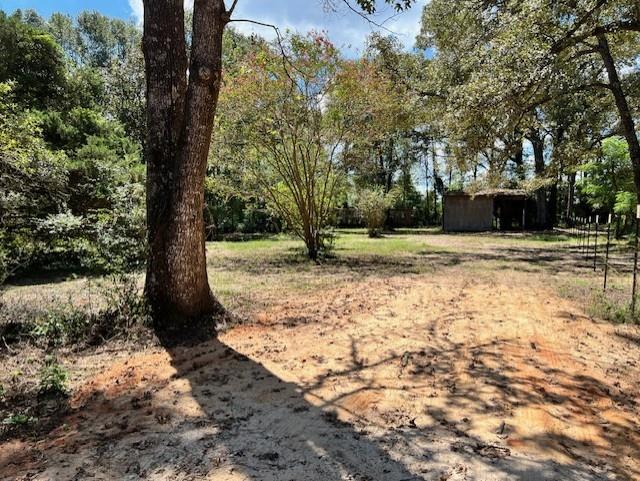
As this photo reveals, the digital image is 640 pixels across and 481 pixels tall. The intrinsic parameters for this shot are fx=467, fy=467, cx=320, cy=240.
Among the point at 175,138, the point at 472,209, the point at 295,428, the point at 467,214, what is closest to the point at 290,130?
the point at 175,138

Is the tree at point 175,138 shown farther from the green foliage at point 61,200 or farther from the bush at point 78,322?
the green foliage at point 61,200

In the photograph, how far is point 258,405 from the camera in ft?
11.7

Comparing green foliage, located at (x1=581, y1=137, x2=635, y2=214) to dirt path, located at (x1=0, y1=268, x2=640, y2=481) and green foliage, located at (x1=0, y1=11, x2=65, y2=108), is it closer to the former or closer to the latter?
dirt path, located at (x1=0, y1=268, x2=640, y2=481)

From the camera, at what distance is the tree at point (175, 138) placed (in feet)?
17.5

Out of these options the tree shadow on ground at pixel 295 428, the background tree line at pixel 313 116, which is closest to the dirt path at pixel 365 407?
the tree shadow on ground at pixel 295 428

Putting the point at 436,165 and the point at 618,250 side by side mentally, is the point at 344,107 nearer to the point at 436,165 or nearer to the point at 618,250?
the point at 618,250

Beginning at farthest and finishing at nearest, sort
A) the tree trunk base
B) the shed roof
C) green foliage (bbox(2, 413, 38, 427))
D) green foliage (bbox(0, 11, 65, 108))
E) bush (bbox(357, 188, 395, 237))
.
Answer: the shed roof → bush (bbox(357, 188, 395, 237)) → green foliage (bbox(0, 11, 65, 108)) → the tree trunk base → green foliage (bbox(2, 413, 38, 427))

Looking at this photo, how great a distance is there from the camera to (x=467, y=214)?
28188mm

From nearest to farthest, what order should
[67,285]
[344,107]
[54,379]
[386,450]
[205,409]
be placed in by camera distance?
[386,450] → [205,409] → [54,379] → [67,285] → [344,107]

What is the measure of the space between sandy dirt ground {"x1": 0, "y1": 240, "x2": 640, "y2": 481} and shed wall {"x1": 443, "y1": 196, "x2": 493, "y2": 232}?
22626 mm

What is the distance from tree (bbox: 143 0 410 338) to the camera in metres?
5.34

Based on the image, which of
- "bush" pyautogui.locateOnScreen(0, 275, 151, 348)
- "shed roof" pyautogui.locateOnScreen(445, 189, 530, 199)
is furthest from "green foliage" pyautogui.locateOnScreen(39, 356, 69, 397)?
"shed roof" pyautogui.locateOnScreen(445, 189, 530, 199)

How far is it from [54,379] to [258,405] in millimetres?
1692

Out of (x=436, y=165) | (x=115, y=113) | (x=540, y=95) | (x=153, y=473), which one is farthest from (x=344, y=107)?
(x=436, y=165)
